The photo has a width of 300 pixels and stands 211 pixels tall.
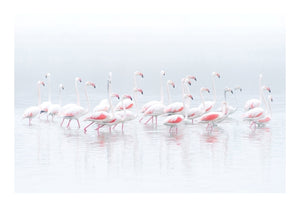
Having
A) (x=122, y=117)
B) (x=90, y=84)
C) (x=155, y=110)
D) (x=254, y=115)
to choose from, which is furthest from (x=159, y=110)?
(x=254, y=115)

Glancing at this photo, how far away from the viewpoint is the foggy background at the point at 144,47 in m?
9.76

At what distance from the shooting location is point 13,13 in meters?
9.59

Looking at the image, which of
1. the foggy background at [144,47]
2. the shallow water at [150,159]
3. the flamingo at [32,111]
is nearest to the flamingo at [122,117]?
the shallow water at [150,159]

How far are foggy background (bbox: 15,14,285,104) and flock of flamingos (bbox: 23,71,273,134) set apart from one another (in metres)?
0.21

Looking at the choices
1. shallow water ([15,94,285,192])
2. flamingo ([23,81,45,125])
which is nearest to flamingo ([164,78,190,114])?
shallow water ([15,94,285,192])

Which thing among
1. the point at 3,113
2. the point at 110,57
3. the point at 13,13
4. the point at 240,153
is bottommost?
the point at 240,153

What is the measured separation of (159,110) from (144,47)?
205 centimetres

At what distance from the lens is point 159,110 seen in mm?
11922

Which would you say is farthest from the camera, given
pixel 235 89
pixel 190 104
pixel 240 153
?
pixel 190 104

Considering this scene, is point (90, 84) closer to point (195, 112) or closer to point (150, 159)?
point (195, 112)

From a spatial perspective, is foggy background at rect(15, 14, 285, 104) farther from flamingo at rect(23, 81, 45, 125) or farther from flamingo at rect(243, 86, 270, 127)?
flamingo at rect(243, 86, 270, 127)

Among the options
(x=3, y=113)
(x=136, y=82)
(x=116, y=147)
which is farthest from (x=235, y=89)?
(x=3, y=113)

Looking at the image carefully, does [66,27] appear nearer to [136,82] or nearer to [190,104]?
[136,82]

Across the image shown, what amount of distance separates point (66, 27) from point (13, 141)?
2136mm
